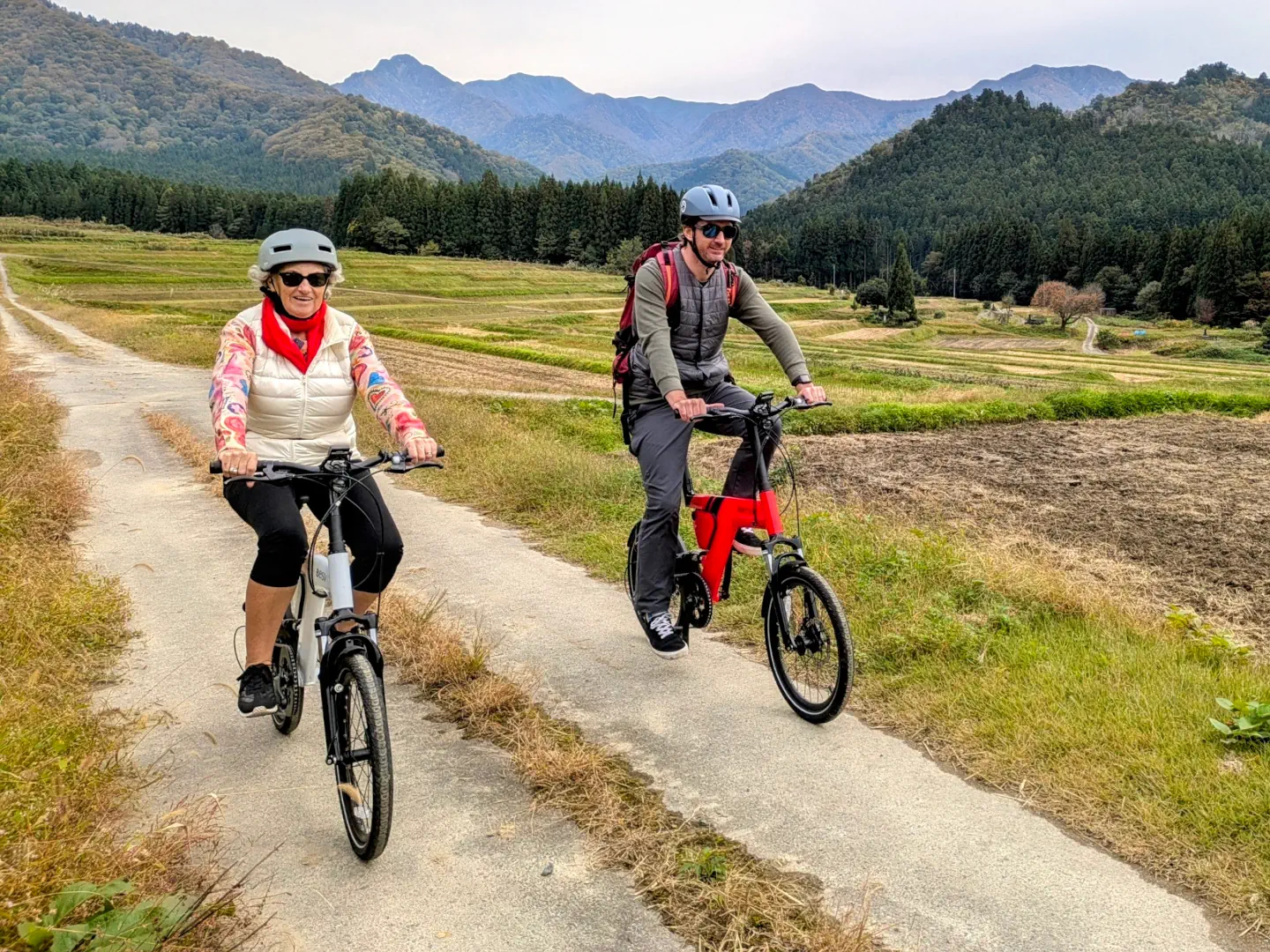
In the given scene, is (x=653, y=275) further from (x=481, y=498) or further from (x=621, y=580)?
(x=481, y=498)

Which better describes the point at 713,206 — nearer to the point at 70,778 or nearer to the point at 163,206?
the point at 70,778

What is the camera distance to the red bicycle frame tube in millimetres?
5039

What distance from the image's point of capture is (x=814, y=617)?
15.3 feet

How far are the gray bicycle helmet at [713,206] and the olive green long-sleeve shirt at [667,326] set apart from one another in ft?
1.22

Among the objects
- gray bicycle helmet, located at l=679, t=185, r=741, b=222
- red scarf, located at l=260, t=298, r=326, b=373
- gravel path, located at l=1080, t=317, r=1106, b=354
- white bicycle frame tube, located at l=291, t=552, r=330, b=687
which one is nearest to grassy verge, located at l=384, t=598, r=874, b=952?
white bicycle frame tube, located at l=291, t=552, r=330, b=687

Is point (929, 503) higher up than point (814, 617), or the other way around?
point (814, 617)

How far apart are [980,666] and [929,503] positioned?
5.71 metres

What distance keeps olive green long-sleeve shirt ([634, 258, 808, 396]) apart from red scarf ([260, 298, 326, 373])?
174 cm

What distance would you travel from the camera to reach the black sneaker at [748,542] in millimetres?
5098

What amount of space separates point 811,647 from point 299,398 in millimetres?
2843

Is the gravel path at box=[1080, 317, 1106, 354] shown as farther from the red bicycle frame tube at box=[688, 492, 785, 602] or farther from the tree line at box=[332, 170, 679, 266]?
the red bicycle frame tube at box=[688, 492, 785, 602]

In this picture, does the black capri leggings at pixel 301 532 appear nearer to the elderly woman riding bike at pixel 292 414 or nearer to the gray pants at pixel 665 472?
the elderly woman riding bike at pixel 292 414

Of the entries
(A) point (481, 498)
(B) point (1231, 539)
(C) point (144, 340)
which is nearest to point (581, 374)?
(C) point (144, 340)

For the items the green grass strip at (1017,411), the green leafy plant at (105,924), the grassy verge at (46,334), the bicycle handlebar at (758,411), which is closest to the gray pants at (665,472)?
the bicycle handlebar at (758,411)
